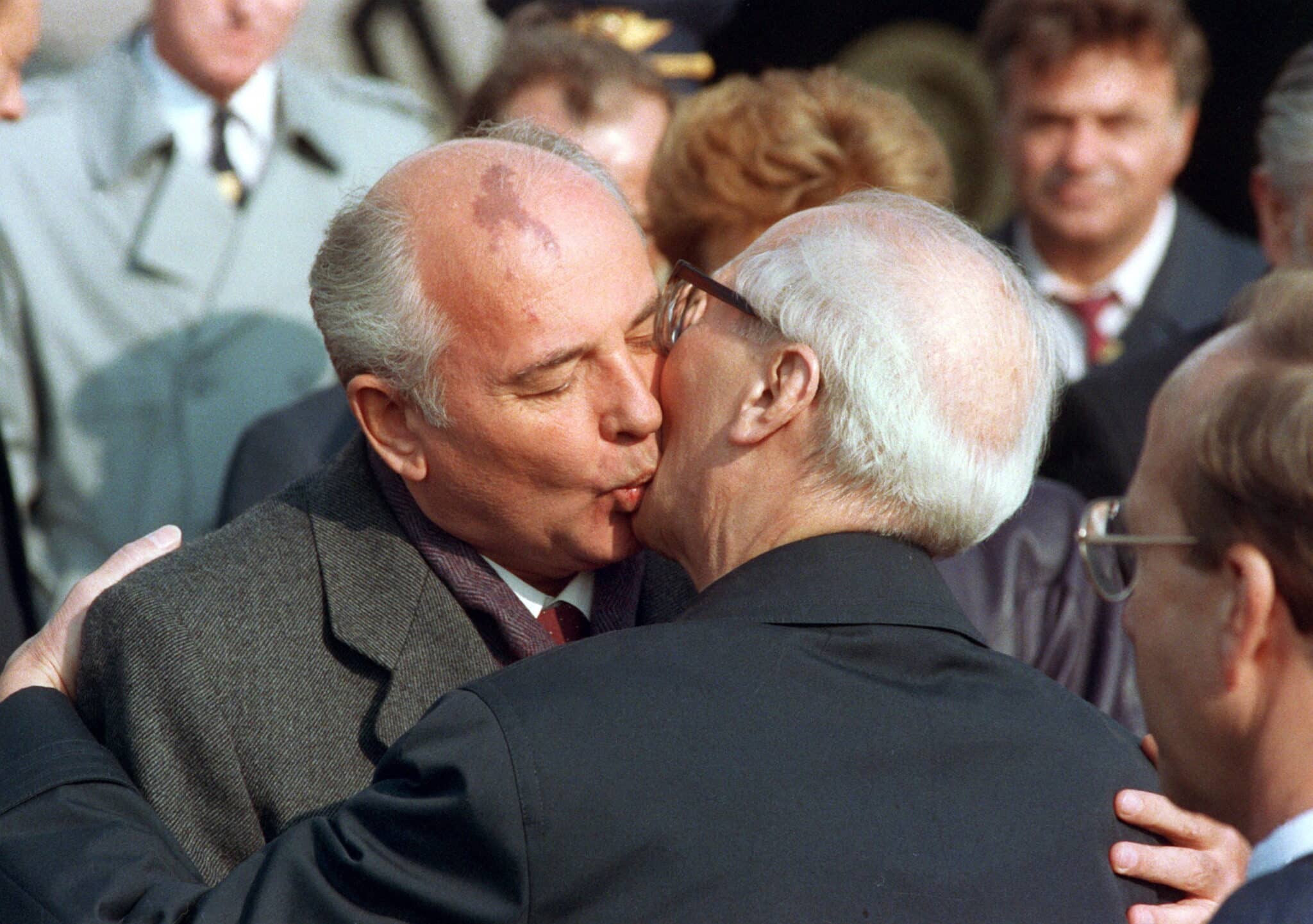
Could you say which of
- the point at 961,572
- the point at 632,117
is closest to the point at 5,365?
the point at 632,117

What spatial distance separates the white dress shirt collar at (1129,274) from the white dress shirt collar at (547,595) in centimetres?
261

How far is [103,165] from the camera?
4004 millimetres

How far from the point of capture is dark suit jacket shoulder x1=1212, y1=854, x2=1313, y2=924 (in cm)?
153

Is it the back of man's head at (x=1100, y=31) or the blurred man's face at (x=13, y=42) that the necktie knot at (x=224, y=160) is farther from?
the back of man's head at (x=1100, y=31)

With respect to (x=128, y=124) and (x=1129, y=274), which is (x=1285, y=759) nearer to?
(x=128, y=124)

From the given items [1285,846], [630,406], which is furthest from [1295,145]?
[1285,846]

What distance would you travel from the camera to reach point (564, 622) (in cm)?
254

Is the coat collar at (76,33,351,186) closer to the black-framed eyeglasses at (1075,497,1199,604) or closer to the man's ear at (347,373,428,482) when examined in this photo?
the man's ear at (347,373,428,482)

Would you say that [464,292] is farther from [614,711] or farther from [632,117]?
[632,117]

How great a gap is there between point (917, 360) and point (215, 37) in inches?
101

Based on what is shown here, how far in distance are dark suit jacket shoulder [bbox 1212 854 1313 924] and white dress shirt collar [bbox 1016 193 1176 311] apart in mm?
3360

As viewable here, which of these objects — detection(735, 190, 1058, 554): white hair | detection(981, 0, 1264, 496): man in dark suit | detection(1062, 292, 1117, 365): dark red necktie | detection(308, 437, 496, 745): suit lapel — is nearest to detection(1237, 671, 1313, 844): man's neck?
detection(735, 190, 1058, 554): white hair

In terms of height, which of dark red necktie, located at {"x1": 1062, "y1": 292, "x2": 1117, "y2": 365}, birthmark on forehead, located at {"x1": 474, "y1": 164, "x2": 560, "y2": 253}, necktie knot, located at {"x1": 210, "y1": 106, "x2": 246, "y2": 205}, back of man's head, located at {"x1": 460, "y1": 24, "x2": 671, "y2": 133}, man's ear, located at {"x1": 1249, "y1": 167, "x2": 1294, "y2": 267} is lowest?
dark red necktie, located at {"x1": 1062, "y1": 292, "x2": 1117, "y2": 365}

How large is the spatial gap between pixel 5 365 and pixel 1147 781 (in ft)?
9.10
